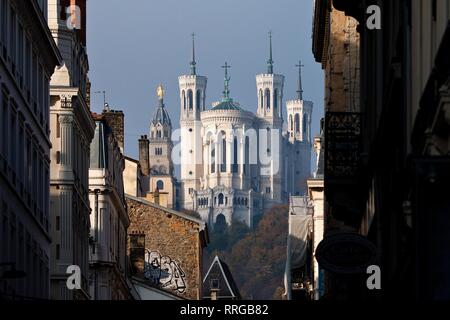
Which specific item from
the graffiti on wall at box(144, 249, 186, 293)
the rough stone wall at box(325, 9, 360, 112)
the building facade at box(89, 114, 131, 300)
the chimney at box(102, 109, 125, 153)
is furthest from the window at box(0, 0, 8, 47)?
the graffiti on wall at box(144, 249, 186, 293)

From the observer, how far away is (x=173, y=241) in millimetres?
99500

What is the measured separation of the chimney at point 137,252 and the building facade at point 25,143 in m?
38.6

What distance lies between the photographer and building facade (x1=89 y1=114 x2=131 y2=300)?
71.0 metres

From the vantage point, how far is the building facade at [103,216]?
233ft

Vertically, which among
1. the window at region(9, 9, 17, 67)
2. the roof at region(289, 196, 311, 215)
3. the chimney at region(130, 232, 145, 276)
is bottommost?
the chimney at region(130, 232, 145, 276)

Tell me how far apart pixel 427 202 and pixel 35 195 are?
102 feet

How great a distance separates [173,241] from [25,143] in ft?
183

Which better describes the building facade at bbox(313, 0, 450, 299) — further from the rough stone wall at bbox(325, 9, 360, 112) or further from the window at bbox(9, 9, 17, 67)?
the window at bbox(9, 9, 17, 67)

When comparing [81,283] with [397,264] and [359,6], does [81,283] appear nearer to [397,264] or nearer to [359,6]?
[359,6]

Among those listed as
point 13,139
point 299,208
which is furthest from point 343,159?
point 299,208

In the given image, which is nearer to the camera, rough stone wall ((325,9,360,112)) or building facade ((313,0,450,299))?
building facade ((313,0,450,299))

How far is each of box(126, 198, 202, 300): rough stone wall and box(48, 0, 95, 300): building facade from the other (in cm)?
3485

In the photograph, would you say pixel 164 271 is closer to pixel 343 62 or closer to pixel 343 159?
pixel 343 62
